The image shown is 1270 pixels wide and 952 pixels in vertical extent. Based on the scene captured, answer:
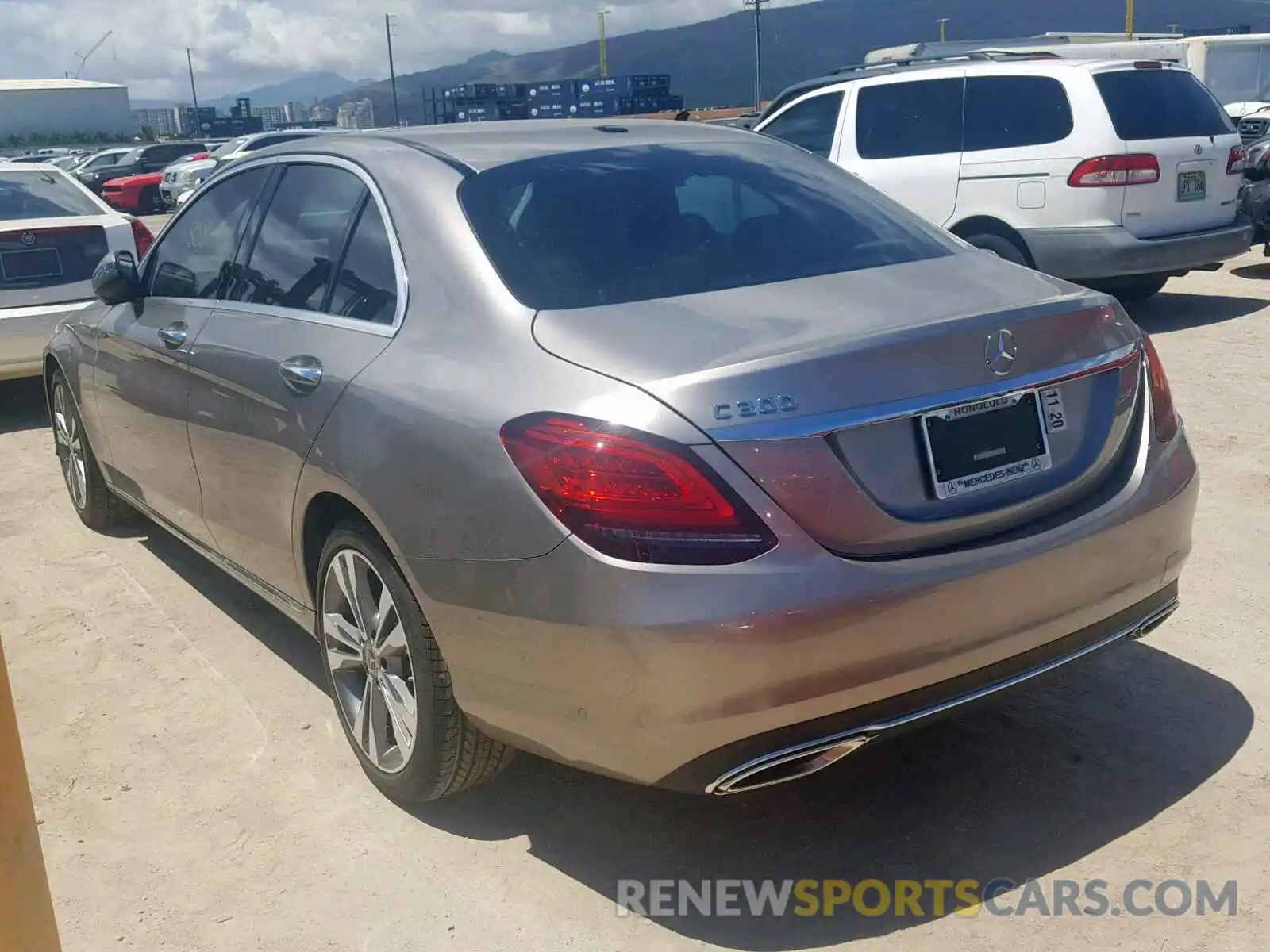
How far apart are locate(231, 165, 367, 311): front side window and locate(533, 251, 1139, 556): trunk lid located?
3.31 feet

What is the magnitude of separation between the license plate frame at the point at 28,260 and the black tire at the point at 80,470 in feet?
6.94

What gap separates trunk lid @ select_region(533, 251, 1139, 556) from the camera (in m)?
2.50

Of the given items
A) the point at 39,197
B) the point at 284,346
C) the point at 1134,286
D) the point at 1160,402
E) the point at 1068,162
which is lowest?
the point at 1134,286

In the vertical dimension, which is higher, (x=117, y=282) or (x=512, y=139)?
(x=512, y=139)

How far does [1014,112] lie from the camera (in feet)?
29.1

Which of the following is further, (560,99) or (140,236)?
(560,99)

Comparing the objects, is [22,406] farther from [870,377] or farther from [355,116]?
[355,116]

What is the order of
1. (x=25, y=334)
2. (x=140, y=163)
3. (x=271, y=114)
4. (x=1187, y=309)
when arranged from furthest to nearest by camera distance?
(x=271, y=114) → (x=140, y=163) → (x=1187, y=309) → (x=25, y=334)

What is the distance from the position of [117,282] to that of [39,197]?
4.32m

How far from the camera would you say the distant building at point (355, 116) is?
62.4m

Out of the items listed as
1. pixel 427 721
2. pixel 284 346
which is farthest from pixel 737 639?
pixel 284 346

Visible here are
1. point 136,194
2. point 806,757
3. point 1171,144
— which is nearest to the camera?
point 806,757

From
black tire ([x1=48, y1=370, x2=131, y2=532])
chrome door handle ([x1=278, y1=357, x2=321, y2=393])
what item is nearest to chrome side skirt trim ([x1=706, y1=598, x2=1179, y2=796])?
chrome door handle ([x1=278, y1=357, x2=321, y2=393])

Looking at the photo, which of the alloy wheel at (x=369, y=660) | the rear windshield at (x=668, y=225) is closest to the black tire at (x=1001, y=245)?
the rear windshield at (x=668, y=225)
